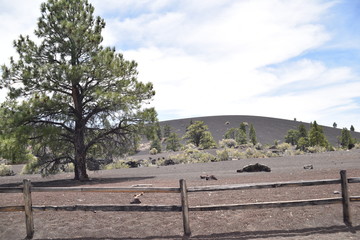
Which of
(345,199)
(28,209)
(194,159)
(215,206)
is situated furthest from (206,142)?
(28,209)

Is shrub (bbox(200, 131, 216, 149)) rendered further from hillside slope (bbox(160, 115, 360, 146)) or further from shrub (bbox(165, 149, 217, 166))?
hillside slope (bbox(160, 115, 360, 146))

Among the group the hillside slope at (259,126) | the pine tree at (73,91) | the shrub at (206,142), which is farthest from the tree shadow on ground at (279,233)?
the hillside slope at (259,126)

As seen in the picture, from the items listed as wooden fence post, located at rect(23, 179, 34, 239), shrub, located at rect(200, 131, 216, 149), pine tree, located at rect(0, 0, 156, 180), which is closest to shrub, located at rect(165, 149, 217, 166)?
pine tree, located at rect(0, 0, 156, 180)

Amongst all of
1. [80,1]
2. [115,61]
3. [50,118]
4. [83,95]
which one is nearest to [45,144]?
[50,118]

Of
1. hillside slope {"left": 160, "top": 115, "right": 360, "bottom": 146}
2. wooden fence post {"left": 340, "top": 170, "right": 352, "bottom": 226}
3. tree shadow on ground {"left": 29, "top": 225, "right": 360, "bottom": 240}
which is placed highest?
hillside slope {"left": 160, "top": 115, "right": 360, "bottom": 146}

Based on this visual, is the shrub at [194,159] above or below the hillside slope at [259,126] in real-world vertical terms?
below

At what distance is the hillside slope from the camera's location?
90.1 m

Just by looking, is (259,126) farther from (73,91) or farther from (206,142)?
(73,91)

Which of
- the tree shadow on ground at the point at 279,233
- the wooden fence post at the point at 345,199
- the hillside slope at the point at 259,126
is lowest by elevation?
the tree shadow on ground at the point at 279,233

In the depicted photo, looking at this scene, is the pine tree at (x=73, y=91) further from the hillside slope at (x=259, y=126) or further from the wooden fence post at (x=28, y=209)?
the hillside slope at (x=259, y=126)

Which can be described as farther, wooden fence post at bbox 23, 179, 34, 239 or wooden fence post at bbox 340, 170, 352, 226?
wooden fence post at bbox 23, 179, 34, 239

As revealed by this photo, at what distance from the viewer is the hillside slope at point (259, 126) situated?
90.1 m

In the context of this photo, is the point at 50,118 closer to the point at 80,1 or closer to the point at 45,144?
the point at 45,144

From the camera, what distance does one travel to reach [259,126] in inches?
4018
